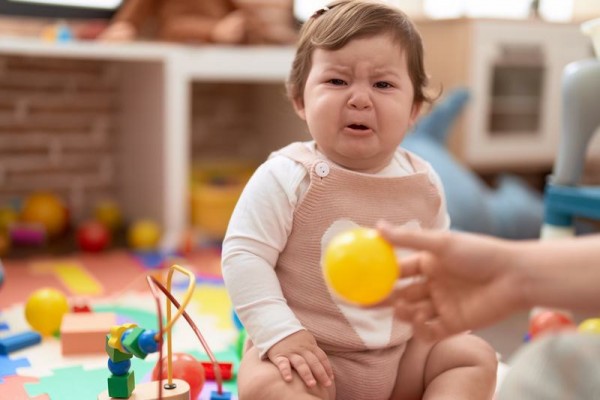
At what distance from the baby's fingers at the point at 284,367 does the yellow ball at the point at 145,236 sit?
114 cm

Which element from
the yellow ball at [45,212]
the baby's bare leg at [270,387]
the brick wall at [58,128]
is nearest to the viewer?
the baby's bare leg at [270,387]

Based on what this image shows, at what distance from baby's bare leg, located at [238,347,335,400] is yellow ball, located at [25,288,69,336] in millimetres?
515

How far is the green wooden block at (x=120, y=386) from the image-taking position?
867 mm

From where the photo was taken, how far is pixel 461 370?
891mm

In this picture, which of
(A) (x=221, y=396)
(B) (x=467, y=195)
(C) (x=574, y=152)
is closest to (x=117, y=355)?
(A) (x=221, y=396)

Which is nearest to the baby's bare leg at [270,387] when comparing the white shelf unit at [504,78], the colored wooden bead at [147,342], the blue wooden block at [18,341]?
the colored wooden bead at [147,342]

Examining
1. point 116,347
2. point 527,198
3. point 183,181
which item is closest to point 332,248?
point 116,347

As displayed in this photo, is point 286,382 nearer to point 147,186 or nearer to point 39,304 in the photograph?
point 39,304

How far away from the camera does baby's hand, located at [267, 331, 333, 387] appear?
0.82 m

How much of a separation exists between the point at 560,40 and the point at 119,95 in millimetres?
1517

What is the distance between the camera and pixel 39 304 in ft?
4.04

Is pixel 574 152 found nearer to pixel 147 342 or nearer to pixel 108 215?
pixel 147 342

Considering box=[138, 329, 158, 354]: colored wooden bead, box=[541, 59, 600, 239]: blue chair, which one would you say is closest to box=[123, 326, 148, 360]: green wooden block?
box=[138, 329, 158, 354]: colored wooden bead

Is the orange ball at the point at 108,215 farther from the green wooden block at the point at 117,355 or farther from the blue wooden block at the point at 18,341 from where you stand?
the green wooden block at the point at 117,355
